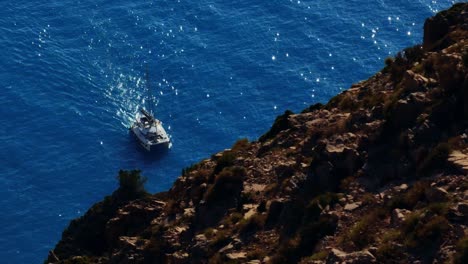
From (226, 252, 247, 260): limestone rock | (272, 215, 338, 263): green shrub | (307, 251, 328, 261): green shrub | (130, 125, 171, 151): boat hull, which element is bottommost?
(307, 251, 328, 261): green shrub

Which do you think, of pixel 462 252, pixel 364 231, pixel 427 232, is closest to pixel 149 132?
pixel 364 231

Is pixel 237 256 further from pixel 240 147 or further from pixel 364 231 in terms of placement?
pixel 240 147

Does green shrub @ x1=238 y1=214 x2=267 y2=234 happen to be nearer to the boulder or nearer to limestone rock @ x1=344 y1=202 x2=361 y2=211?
limestone rock @ x1=344 y1=202 x2=361 y2=211

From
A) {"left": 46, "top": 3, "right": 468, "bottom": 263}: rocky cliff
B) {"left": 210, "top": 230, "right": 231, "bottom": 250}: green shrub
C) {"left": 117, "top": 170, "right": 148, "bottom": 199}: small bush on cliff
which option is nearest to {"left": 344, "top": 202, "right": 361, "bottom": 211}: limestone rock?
{"left": 46, "top": 3, "right": 468, "bottom": 263}: rocky cliff

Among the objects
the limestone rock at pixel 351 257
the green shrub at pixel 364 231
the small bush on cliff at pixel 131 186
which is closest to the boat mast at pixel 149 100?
the small bush on cliff at pixel 131 186

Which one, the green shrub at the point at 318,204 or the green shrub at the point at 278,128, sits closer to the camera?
the green shrub at the point at 318,204

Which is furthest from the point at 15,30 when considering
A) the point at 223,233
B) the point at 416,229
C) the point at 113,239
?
the point at 416,229

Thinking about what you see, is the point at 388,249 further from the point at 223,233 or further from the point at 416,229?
the point at 223,233

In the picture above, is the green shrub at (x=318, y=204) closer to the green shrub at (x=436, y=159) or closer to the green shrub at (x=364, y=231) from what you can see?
the green shrub at (x=364, y=231)
